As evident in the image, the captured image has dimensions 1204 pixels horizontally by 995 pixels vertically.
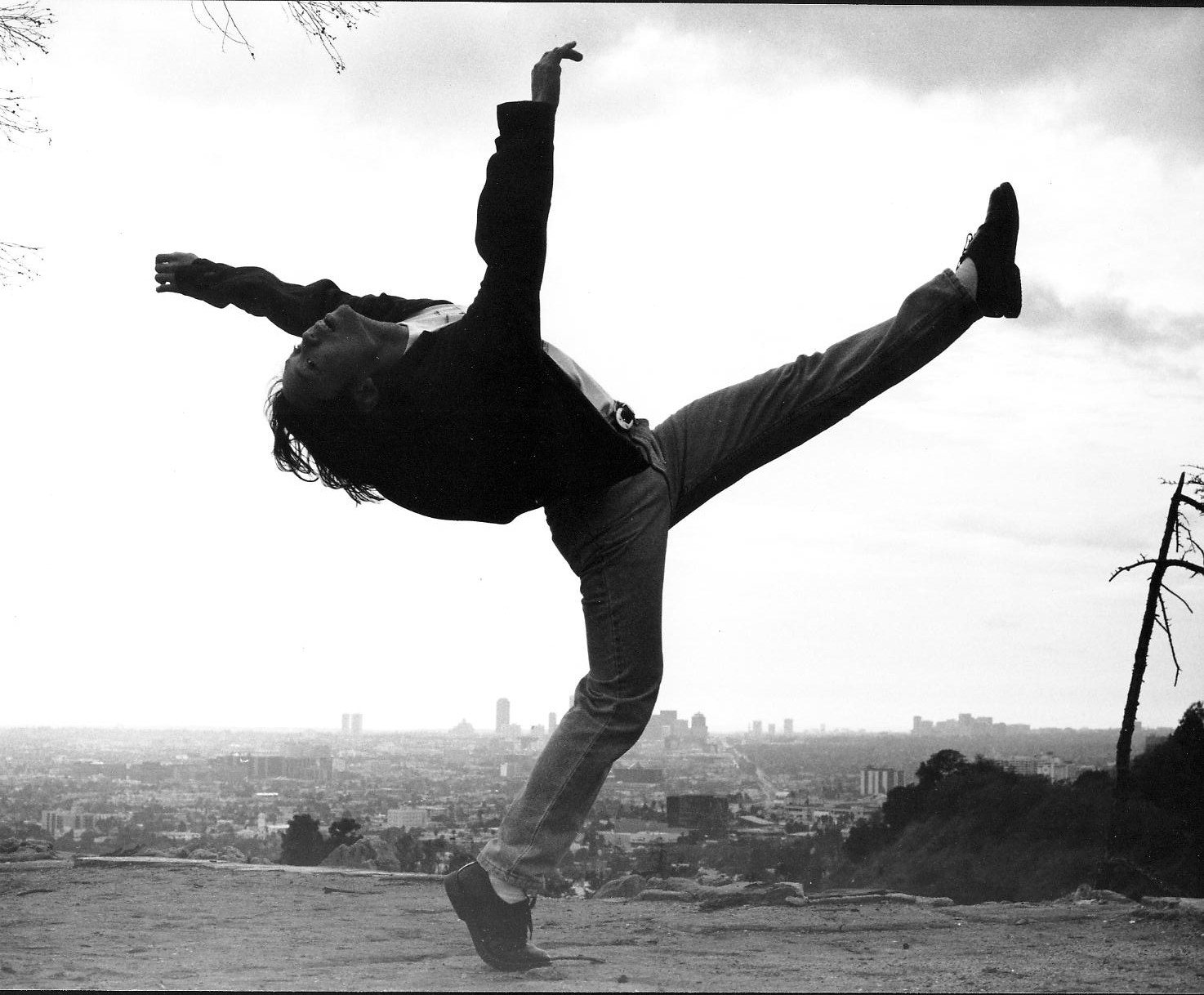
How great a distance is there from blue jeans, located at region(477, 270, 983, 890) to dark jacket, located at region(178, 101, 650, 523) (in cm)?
8

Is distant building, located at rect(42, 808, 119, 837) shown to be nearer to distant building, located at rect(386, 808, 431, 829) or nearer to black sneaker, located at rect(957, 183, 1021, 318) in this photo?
distant building, located at rect(386, 808, 431, 829)

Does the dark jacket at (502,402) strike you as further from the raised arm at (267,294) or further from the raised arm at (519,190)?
the raised arm at (267,294)

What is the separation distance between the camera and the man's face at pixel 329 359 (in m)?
1.96

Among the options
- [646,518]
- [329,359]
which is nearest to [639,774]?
[646,518]

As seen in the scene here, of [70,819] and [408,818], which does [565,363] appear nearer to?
[408,818]

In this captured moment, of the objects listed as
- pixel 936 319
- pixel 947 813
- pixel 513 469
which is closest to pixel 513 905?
pixel 513 469

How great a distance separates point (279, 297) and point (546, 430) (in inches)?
25.9

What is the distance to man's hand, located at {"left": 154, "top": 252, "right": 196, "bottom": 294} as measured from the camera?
2.23m

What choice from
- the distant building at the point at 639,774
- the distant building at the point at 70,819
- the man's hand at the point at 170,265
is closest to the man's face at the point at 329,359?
the man's hand at the point at 170,265

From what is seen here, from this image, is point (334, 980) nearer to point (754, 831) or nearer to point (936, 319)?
point (754, 831)

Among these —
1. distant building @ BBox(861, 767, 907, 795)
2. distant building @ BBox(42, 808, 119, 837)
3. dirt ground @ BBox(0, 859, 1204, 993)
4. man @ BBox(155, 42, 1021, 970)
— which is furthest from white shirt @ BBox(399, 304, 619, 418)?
distant building @ BBox(42, 808, 119, 837)

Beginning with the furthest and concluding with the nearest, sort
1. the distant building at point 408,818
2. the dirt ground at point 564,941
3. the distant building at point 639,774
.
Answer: the distant building at point 639,774
the distant building at point 408,818
the dirt ground at point 564,941

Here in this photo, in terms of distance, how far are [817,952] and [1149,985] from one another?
0.61 m

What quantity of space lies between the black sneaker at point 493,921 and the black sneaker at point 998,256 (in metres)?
1.43
